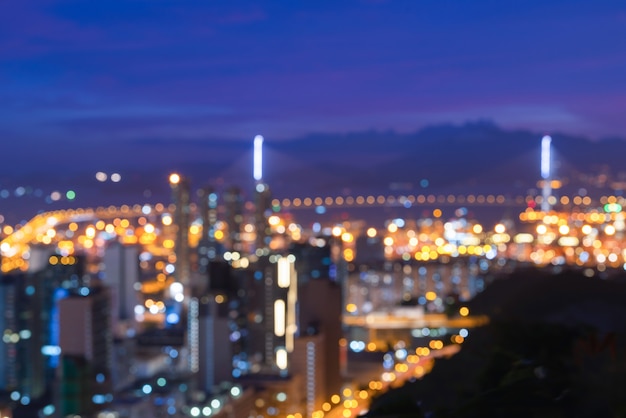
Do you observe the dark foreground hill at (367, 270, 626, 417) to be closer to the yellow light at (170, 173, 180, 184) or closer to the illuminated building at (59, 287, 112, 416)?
the illuminated building at (59, 287, 112, 416)

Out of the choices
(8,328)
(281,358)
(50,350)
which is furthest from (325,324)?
(8,328)

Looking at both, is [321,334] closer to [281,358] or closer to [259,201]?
[281,358]

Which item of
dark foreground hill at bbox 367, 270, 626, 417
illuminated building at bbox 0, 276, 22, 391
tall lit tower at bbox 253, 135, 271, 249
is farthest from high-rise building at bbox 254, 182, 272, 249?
dark foreground hill at bbox 367, 270, 626, 417

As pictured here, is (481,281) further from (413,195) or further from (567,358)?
(567,358)

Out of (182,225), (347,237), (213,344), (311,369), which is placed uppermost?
(182,225)

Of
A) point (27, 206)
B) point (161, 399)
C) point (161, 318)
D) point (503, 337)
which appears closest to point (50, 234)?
point (161, 399)

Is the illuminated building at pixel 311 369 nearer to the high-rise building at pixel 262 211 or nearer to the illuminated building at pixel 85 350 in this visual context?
the illuminated building at pixel 85 350
